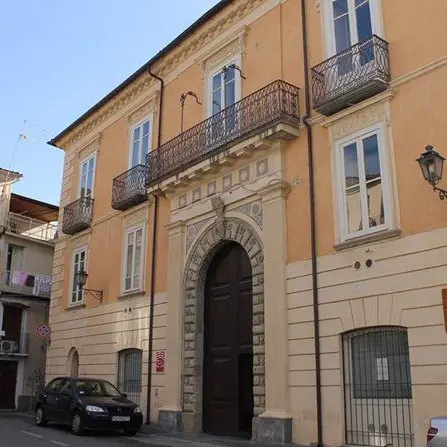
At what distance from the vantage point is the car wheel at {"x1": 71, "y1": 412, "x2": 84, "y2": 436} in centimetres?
1502

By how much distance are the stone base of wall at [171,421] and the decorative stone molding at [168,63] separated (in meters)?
10.6

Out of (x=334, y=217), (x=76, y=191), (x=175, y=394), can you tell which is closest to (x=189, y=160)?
(x=334, y=217)

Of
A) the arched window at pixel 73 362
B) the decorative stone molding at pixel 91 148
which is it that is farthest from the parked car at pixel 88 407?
the decorative stone molding at pixel 91 148

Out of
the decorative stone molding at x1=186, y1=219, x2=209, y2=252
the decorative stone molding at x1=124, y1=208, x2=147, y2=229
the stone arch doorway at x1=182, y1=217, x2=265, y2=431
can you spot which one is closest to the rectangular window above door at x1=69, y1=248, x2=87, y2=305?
the decorative stone molding at x1=124, y1=208, x2=147, y2=229

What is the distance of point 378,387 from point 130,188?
11031 mm

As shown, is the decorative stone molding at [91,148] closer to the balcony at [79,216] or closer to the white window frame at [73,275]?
the balcony at [79,216]

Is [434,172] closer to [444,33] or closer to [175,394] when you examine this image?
[444,33]

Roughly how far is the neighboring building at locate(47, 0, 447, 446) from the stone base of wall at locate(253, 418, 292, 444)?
0.04 meters

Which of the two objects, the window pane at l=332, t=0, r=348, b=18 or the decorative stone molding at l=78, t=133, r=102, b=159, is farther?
the decorative stone molding at l=78, t=133, r=102, b=159

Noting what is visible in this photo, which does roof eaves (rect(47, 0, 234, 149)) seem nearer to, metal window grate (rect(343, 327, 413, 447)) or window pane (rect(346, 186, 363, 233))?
window pane (rect(346, 186, 363, 233))

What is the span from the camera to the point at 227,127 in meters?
15.9

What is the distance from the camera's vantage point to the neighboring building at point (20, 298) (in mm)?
29000

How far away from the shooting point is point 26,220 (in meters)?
32.0

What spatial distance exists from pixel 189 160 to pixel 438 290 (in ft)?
26.7
